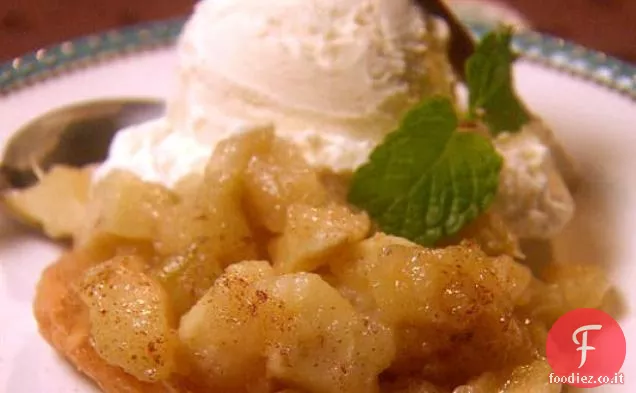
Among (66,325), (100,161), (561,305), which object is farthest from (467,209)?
(100,161)

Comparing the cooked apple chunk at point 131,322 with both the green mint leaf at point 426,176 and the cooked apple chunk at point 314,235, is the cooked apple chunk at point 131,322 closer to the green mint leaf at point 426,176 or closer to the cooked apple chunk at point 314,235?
the cooked apple chunk at point 314,235

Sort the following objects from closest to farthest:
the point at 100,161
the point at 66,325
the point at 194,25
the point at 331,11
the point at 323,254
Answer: the point at 323,254
the point at 66,325
the point at 331,11
the point at 194,25
the point at 100,161

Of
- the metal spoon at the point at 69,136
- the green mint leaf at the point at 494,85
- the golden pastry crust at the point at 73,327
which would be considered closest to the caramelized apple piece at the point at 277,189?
the golden pastry crust at the point at 73,327

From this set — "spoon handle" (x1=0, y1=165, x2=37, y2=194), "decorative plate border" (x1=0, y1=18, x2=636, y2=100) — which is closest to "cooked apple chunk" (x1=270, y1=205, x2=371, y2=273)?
"spoon handle" (x1=0, y1=165, x2=37, y2=194)

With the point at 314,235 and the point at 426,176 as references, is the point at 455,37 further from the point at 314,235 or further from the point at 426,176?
the point at 314,235

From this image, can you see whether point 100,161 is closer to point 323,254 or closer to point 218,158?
point 218,158
